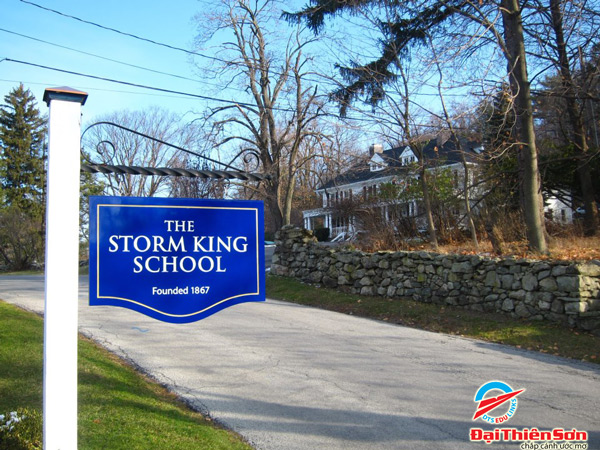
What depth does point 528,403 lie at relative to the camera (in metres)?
5.64

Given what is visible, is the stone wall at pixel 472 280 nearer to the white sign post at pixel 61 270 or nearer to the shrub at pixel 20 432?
the shrub at pixel 20 432

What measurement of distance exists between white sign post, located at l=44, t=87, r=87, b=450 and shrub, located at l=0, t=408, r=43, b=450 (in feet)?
4.16

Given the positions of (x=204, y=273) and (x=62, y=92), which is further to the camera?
(x=204, y=273)

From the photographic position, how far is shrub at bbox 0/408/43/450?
3.91 m

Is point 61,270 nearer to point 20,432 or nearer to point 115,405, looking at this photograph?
point 20,432

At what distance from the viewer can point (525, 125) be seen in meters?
12.0

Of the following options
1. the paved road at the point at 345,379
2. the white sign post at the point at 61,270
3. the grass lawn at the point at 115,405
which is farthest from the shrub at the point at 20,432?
the paved road at the point at 345,379

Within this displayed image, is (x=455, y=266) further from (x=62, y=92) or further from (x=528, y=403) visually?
(x=62, y=92)

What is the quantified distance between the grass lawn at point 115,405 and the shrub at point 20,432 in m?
0.36

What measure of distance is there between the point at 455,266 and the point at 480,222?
13.3 feet

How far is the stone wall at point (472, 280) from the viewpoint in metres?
9.36

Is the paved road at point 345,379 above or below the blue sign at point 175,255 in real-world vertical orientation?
below

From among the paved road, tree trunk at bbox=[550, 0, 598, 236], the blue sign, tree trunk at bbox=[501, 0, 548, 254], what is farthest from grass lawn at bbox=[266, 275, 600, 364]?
the blue sign

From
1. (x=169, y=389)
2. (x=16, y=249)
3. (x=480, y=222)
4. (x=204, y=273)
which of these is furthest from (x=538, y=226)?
(x=16, y=249)
